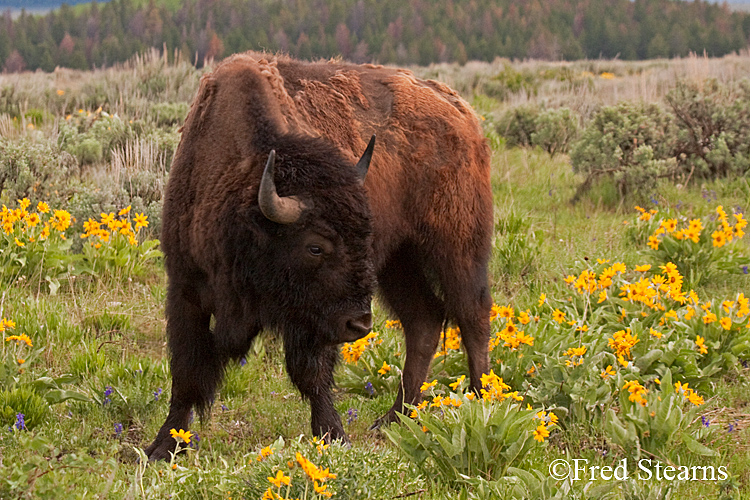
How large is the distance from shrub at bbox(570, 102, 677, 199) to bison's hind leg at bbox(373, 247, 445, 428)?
4707mm

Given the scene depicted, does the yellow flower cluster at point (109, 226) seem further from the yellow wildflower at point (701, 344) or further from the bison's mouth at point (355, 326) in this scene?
the yellow wildflower at point (701, 344)

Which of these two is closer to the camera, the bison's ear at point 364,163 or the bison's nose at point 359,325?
the bison's nose at point 359,325

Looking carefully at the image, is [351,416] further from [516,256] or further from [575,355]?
[516,256]

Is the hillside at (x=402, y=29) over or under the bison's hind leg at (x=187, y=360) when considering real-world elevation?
under

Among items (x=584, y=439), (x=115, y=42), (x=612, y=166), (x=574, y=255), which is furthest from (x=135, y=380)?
(x=115, y=42)

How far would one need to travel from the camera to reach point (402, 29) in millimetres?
55062

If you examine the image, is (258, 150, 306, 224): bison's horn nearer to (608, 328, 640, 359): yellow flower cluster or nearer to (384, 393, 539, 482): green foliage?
(384, 393, 539, 482): green foliage

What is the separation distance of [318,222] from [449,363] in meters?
2.11

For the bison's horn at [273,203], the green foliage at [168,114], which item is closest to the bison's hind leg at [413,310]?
the bison's horn at [273,203]

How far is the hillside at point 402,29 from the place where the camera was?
39750 millimetres

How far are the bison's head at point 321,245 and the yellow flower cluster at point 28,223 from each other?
2745 mm

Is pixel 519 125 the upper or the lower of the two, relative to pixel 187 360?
lower

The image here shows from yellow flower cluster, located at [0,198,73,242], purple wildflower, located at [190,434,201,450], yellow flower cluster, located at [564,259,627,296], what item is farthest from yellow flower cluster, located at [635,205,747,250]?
yellow flower cluster, located at [0,198,73,242]

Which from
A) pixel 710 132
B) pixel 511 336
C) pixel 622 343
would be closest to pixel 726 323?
pixel 622 343
